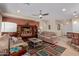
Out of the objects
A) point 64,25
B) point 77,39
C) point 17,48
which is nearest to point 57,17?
point 64,25

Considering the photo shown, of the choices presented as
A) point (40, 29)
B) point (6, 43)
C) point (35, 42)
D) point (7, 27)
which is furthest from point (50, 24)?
point (6, 43)

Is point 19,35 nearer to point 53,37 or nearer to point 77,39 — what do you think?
point 53,37

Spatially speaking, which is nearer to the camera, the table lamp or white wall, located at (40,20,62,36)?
the table lamp

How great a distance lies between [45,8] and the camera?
6.29 ft

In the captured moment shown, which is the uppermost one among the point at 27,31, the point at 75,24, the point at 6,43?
the point at 75,24

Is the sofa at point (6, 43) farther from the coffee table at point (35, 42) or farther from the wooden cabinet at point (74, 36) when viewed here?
the wooden cabinet at point (74, 36)

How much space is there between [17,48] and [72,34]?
3.71 feet

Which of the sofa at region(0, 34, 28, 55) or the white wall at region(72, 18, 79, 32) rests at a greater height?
the white wall at region(72, 18, 79, 32)

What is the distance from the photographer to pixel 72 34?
192 centimetres

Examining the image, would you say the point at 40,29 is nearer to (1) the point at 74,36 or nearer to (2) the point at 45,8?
(2) the point at 45,8

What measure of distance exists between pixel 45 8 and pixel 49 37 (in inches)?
23.4

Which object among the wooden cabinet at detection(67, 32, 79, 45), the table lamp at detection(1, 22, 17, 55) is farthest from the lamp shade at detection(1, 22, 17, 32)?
the wooden cabinet at detection(67, 32, 79, 45)

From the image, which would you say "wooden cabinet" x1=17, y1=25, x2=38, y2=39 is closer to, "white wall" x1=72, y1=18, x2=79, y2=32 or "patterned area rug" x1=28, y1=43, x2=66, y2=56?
"patterned area rug" x1=28, y1=43, x2=66, y2=56

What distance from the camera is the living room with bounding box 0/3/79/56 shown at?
1.88 m
